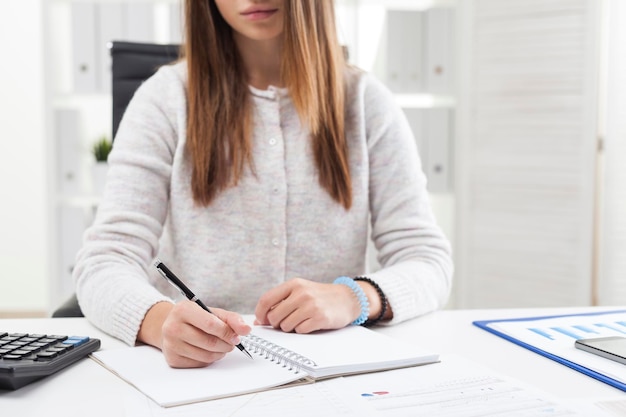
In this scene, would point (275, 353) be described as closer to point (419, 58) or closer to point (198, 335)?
point (198, 335)

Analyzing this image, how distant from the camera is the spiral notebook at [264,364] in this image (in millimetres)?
673

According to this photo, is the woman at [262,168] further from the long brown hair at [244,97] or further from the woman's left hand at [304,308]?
the woman's left hand at [304,308]

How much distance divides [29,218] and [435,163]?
1.97 meters

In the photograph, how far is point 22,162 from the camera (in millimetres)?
3385

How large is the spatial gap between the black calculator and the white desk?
0.01m

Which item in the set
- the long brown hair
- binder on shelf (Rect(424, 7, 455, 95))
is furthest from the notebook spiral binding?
binder on shelf (Rect(424, 7, 455, 95))

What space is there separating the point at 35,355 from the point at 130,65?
984mm

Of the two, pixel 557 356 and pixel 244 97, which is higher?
pixel 244 97

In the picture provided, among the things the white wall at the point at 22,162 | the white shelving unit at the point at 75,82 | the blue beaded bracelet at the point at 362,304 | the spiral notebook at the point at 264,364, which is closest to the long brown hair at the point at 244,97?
the blue beaded bracelet at the point at 362,304

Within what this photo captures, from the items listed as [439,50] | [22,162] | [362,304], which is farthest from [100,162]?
[362,304]

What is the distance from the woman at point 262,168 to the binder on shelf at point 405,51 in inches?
55.1

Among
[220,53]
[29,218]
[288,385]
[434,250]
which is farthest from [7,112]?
[288,385]

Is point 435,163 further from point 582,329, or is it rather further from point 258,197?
point 582,329

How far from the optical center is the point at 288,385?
2.26ft
